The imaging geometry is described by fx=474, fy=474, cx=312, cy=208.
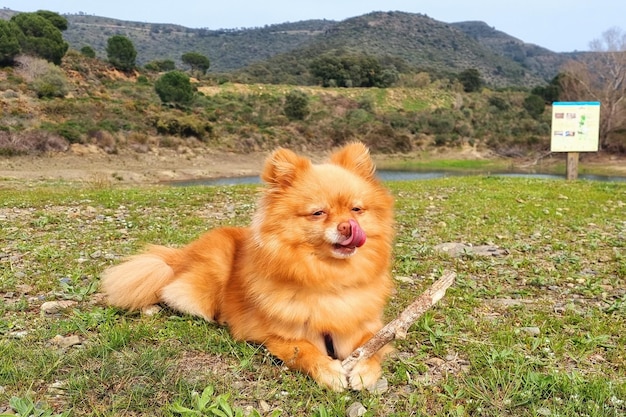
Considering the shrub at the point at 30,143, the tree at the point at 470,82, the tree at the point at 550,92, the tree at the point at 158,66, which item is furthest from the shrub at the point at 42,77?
the tree at the point at 470,82

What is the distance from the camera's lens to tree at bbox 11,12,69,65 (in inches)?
1912

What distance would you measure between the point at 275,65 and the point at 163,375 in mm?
100839

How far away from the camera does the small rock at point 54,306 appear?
12.4 feet

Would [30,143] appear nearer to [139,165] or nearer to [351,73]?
[139,165]

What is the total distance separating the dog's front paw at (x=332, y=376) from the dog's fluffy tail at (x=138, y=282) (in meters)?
1.57

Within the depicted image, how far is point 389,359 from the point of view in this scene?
3123 mm

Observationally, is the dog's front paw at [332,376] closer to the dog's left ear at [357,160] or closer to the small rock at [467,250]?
Result: the dog's left ear at [357,160]

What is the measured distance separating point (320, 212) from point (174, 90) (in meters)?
49.7

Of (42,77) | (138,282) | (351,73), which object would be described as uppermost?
(351,73)

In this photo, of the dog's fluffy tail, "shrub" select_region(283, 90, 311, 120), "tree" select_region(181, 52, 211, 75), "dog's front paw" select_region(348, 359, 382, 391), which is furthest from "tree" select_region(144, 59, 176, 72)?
"dog's front paw" select_region(348, 359, 382, 391)

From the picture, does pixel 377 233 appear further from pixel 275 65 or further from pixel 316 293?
pixel 275 65

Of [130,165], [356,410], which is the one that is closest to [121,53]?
[130,165]

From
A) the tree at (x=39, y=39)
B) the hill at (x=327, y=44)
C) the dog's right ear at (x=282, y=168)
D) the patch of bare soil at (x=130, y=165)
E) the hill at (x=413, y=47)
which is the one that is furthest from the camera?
the hill at (x=327, y=44)

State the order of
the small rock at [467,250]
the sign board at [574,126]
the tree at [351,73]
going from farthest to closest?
the tree at [351,73]
the sign board at [574,126]
the small rock at [467,250]
